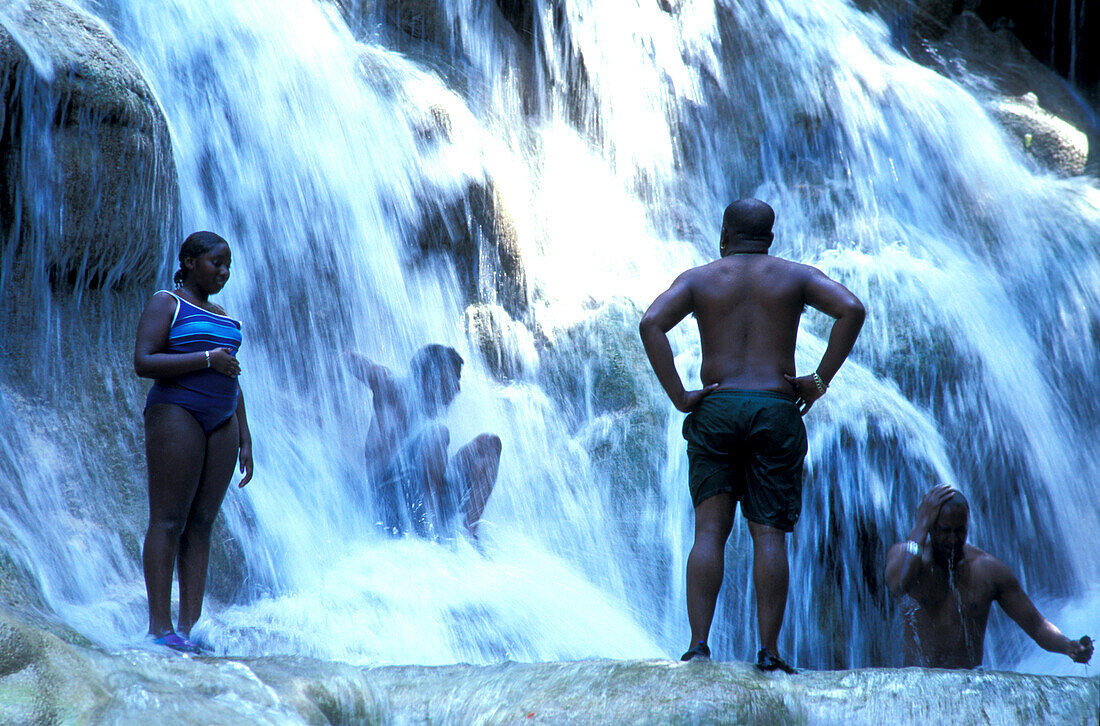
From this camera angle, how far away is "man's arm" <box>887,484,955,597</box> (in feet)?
17.7

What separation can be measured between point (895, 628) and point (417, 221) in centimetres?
459

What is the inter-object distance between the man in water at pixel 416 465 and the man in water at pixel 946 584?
9.14ft

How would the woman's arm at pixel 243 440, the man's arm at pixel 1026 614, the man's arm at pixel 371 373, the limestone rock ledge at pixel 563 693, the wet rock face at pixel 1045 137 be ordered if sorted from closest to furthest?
the limestone rock ledge at pixel 563 693 < the woman's arm at pixel 243 440 < the man's arm at pixel 1026 614 < the man's arm at pixel 371 373 < the wet rock face at pixel 1045 137

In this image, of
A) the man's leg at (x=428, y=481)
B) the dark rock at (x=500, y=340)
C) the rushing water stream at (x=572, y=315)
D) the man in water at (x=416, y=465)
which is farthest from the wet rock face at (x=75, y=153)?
the dark rock at (x=500, y=340)

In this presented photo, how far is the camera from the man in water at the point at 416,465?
6.90m

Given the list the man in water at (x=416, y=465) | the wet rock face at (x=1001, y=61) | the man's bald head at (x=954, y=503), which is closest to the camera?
the man's bald head at (x=954, y=503)

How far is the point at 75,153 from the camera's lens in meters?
5.99

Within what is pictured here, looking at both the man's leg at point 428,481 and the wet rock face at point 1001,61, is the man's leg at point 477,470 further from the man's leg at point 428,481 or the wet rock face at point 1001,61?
the wet rock face at point 1001,61

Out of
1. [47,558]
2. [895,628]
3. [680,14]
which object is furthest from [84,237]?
[680,14]

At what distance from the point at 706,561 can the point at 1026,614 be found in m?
2.19

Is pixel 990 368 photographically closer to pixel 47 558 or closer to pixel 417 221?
pixel 417 221

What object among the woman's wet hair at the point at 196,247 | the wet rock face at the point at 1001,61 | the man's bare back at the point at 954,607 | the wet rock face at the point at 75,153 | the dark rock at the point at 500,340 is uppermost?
the wet rock face at the point at 1001,61

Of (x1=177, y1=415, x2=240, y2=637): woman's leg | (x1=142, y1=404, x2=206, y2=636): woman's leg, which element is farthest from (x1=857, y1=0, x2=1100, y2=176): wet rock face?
(x1=142, y1=404, x2=206, y2=636): woman's leg

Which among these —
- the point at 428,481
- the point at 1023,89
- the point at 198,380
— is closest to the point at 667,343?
the point at 198,380
